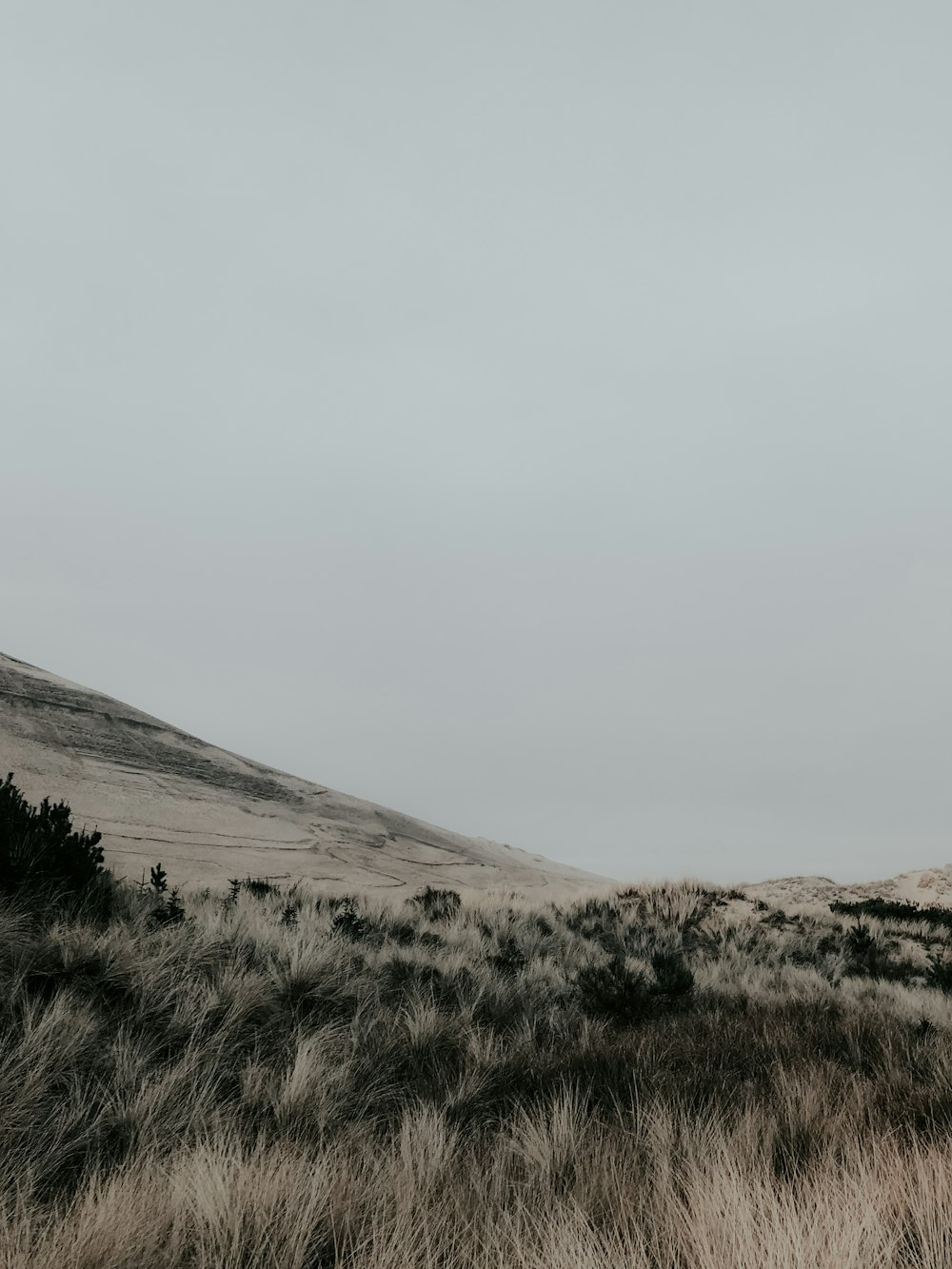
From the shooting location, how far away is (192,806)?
642 inches

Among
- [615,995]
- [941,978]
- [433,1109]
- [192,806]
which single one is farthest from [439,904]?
[433,1109]

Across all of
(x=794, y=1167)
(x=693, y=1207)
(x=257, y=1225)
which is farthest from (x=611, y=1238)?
(x=257, y=1225)

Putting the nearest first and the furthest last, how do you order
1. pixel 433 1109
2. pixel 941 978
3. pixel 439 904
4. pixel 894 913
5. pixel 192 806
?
pixel 433 1109 < pixel 941 978 < pixel 439 904 < pixel 894 913 < pixel 192 806

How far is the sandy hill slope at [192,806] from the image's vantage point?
45.5ft

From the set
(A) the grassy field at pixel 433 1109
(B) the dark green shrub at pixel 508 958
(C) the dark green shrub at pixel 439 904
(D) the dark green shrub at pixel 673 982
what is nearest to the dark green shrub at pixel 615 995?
(A) the grassy field at pixel 433 1109

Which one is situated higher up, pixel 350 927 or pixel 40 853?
pixel 40 853

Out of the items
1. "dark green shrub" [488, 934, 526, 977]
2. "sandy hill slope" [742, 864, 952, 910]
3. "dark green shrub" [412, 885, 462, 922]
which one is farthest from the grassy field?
"sandy hill slope" [742, 864, 952, 910]

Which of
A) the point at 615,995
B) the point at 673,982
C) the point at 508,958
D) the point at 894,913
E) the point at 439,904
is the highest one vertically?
the point at 894,913

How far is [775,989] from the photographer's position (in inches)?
262

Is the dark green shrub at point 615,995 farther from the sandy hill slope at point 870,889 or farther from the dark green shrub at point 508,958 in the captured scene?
the sandy hill slope at point 870,889

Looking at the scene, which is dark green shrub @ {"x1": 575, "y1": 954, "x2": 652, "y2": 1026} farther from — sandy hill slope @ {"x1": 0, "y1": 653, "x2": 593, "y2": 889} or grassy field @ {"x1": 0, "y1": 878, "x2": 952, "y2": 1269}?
sandy hill slope @ {"x1": 0, "y1": 653, "x2": 593, "y2": 889}

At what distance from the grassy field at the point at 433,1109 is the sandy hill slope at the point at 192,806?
7.37 meters

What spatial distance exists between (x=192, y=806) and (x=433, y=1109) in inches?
579

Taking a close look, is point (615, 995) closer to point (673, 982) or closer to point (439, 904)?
point (673, 982)
